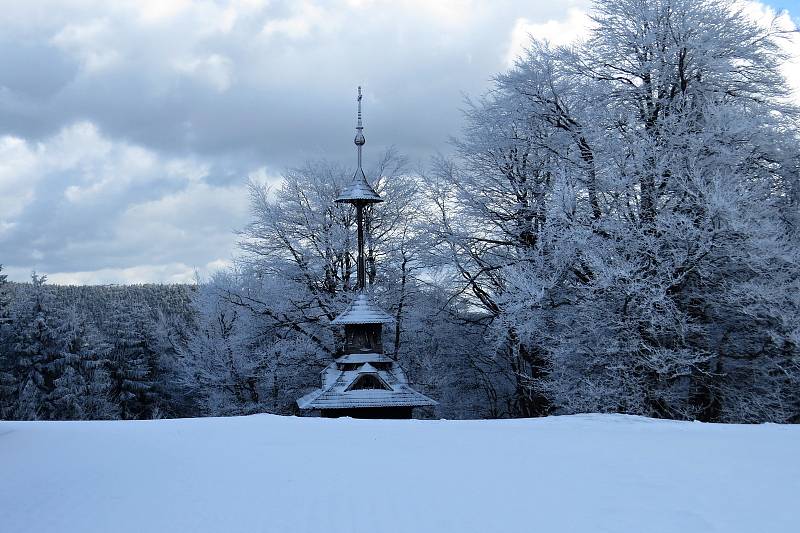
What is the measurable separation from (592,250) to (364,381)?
682cm

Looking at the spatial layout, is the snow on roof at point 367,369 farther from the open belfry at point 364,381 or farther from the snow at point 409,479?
the snow at point 409,479

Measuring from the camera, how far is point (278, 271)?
90.9 feet

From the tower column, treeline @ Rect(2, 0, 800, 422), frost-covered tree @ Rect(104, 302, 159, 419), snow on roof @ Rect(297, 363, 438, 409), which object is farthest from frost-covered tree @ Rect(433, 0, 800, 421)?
frost-covered tree @ Rect(104, 302, 159, 419)

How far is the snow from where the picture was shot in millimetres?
5906

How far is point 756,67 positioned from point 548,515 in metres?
16.6

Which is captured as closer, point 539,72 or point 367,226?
point 539,72

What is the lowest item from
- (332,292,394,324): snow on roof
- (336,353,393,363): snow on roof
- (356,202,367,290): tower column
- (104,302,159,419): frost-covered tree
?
(104,302,159,419): frost-covered tree

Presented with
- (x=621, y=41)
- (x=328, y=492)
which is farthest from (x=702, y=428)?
(x=621, y=41)

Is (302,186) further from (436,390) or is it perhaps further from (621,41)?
(621,41)

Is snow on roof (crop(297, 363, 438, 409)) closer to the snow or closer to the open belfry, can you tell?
the open belfry

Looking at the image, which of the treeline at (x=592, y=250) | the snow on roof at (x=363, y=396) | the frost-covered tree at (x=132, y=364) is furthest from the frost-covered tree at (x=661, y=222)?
the frost-covered tree at (x=132, y=364)

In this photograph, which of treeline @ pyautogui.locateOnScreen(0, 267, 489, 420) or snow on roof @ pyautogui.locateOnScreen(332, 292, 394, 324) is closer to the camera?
snow on roof @ pyautogui.locateOnScreen(332, 292, 394, 324)

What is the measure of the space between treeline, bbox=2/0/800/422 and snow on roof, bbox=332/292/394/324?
3.13 m

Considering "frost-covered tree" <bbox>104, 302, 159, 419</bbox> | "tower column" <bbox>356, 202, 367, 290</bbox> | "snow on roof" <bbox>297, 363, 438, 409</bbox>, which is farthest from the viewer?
"frost-covered tree" <bbox>104, 302, 159, 419</bbox>
